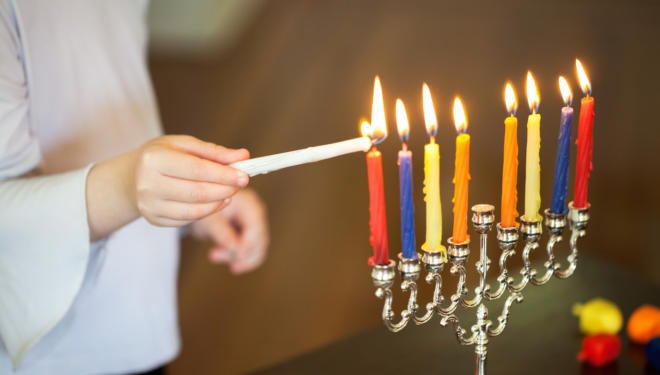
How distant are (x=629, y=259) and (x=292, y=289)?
4.22ft

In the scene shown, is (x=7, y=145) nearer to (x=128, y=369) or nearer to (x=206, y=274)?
(x=128, y=369)

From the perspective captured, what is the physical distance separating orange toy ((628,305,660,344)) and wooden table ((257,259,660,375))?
18 millimetres

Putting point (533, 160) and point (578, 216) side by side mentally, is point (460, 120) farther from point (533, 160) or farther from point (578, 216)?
point (578, 216)

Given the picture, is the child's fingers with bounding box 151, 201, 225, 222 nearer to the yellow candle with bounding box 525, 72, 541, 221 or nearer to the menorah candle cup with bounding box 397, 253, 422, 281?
the menorah candle cup with bounding box 397, 253, 422, 281

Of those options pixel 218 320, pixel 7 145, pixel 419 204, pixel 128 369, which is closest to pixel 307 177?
pixel 419 204

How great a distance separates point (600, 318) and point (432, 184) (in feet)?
1.99

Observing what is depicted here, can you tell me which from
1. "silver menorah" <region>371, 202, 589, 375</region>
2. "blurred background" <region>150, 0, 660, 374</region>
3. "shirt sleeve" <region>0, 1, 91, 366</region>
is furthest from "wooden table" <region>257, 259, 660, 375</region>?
"blurred background" <region>150, 0, 660, 374</region>

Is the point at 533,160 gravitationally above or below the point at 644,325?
above

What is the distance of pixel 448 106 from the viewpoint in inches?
128

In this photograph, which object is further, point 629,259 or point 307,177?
point 307,177

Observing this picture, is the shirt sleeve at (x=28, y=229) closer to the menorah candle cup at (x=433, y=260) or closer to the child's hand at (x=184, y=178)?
the child's hand at (x=184, y=178)

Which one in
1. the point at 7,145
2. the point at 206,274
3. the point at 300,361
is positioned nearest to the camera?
the point at 7,145

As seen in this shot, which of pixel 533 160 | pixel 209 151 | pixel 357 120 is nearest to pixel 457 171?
pixel 533 160

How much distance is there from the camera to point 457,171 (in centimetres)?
77
